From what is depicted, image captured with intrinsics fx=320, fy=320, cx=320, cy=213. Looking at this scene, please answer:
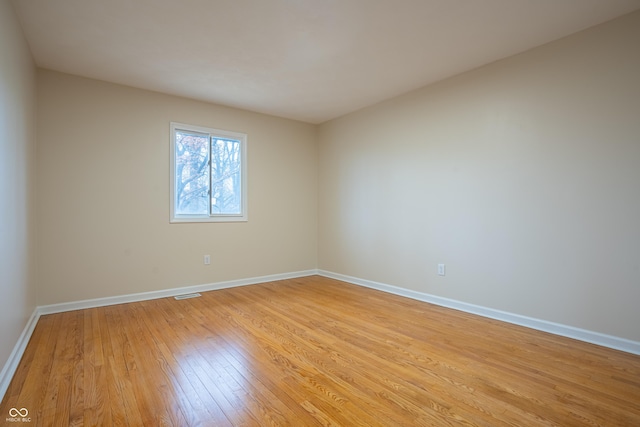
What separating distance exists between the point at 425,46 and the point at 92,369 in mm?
3577

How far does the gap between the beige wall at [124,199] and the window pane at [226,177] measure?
0.19 meters

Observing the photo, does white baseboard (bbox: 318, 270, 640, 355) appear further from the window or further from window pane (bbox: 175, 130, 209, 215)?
window pane (bbox: 175, 130, 209, 215)

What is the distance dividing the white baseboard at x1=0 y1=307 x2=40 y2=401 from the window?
1.67m

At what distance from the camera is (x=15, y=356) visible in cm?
216

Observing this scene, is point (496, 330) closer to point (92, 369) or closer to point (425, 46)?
point (425, 46)

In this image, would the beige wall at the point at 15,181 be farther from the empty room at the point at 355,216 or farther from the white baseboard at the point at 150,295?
the white baseboard at the point at 150,295

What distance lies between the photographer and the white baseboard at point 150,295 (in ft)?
10.9

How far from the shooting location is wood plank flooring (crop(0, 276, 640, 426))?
1630mm

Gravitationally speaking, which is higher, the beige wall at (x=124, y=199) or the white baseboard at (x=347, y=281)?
the beige wall at (x=124, y=199)

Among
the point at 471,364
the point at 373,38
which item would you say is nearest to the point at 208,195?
the point at 373,38

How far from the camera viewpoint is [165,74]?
3400mm

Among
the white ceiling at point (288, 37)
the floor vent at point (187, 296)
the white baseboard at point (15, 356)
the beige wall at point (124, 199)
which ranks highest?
the white ceiling at point (288, 37)

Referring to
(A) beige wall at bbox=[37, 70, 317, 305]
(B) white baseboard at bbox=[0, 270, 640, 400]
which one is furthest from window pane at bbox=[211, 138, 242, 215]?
(B) white baseboard at bbox=[0, 270, 640, 400]

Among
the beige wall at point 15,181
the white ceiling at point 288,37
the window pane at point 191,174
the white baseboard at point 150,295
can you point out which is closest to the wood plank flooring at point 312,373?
the white baseboard at point 150,295
